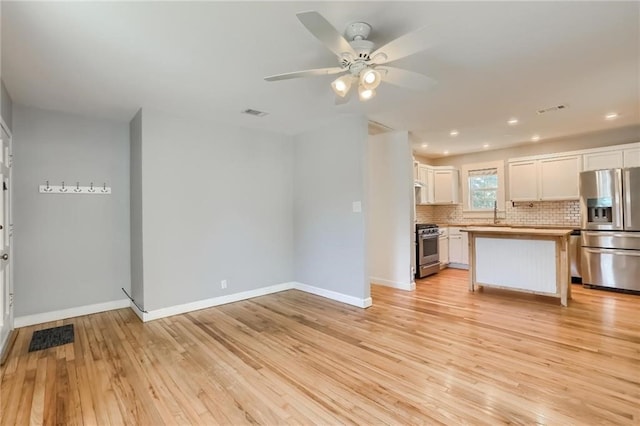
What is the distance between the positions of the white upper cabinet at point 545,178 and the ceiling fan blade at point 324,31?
538cm

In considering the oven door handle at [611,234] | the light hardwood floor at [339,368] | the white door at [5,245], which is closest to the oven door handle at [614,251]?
the oven door handle at [611,234]

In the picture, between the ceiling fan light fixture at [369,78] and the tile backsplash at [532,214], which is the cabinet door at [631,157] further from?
the ceiling fan light fixture at [369,78]

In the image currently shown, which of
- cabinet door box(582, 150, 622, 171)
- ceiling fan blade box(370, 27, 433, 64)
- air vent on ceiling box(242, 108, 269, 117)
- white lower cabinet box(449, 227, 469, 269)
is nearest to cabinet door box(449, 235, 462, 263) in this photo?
white lower cabinet box(449, 227, 469, 269)

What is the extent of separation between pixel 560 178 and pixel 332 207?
14.2 ft

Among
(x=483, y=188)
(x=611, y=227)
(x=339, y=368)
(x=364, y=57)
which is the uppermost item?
(x=364, y=57)

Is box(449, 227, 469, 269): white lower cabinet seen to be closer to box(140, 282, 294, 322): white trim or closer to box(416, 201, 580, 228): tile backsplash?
box(416, 201, 580, 228): tile backsplash

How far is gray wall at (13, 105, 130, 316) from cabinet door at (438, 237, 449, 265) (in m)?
5.56

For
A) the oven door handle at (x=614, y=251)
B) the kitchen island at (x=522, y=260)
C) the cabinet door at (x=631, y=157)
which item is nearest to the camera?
the kitchen island at (x=522, y=260)

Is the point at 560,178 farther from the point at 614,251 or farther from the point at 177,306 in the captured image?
the point at 177,306

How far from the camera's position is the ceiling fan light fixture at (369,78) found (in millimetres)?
2234

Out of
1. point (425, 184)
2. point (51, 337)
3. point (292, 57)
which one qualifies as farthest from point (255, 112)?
point (425, 184)

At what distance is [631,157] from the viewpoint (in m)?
4.86

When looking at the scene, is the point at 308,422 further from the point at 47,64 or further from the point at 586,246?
the point at 586,246

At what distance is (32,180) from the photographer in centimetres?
360
